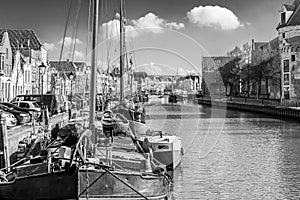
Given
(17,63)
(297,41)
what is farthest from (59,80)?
(297,41)

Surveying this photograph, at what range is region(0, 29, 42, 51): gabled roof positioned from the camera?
77.1m

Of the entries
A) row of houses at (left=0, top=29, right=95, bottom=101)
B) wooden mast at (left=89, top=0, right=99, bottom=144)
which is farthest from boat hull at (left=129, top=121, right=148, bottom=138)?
row of houses at (left=0, top=29, right=95, bottom=101)

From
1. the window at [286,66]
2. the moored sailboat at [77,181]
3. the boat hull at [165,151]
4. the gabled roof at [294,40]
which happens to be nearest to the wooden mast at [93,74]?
the moored sailboat at [77,181]

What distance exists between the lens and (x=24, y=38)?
3152 inches

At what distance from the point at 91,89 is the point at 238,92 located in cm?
10325

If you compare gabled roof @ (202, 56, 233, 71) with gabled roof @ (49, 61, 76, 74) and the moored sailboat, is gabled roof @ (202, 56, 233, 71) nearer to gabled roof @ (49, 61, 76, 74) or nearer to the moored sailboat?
gabled roof @ (49, 61, 76, 74)

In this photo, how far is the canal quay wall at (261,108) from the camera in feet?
201

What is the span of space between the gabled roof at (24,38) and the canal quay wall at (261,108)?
39.6 metres

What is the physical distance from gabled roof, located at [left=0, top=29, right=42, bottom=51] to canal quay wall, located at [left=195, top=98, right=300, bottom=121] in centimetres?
3963

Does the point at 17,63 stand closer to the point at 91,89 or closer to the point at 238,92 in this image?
the point at 91,89

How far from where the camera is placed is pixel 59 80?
90188 mm

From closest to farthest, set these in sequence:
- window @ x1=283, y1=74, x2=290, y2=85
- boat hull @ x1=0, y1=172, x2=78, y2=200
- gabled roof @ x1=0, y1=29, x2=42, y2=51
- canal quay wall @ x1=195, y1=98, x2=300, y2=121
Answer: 1. boat hull @ x1=0, y1=172, x2=78, y2=200
2. canal quay wall @ x1=195, y1=98, x2=300, y2=121
3. window @ x1=283, y1=74, x2=290, y2=85
4. gabled roof @ x1=0, y1=29, x2=42, y2=51

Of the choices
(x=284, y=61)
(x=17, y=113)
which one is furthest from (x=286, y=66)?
(x=17, y=113)

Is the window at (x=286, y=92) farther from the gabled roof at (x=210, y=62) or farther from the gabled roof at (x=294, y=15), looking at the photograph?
the gabled roof at (x=210, y=62)
